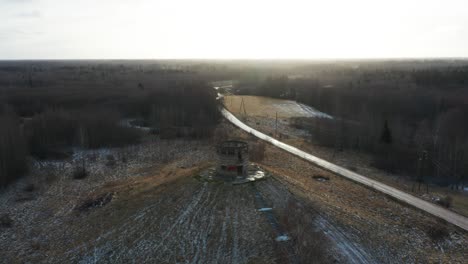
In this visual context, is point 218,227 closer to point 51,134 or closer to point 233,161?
point 233,161

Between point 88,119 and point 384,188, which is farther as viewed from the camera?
point 88,119

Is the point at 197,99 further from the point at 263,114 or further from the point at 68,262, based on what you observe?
the point at 68,262

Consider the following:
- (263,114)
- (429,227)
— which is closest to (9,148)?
(429,227)

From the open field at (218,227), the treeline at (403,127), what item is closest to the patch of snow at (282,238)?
the open field at (218,227)

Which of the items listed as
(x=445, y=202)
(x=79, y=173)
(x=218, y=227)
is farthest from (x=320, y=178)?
(x=79, y=173)

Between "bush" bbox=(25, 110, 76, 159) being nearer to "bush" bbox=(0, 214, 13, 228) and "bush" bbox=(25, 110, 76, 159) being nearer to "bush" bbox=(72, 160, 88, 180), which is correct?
"bush" bbox=(72, 160, 88, 180)
